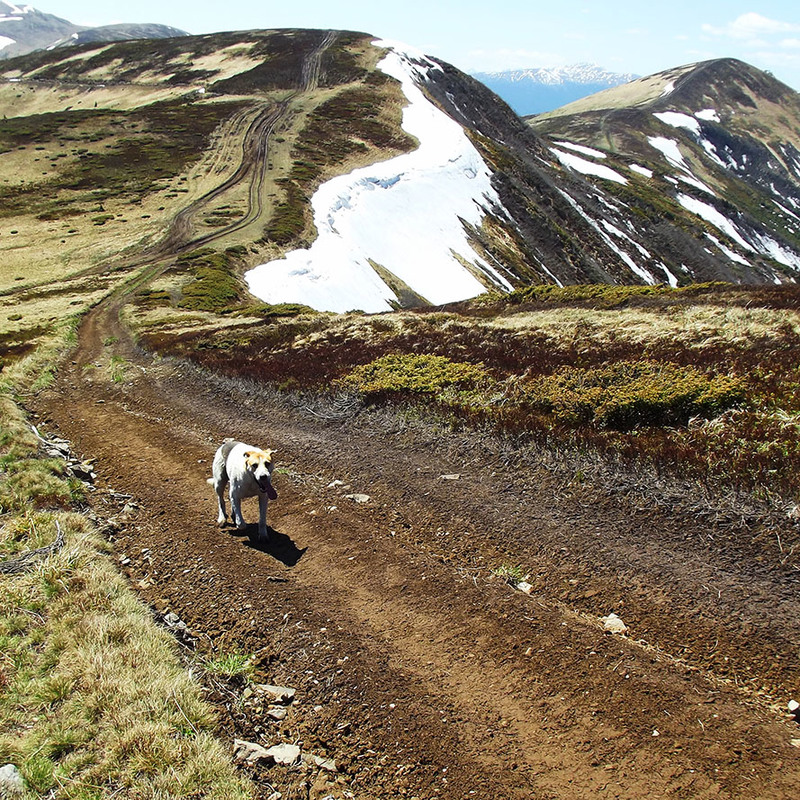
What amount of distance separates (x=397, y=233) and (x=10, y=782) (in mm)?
80912

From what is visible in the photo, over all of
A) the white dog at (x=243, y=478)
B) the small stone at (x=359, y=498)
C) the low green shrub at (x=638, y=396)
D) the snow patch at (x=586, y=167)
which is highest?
the snow patch at (x=586, y=167)

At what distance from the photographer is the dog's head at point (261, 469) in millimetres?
10375

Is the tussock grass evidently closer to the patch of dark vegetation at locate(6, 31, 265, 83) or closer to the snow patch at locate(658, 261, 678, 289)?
the snow patch at locate(658, 261, 678, 289)

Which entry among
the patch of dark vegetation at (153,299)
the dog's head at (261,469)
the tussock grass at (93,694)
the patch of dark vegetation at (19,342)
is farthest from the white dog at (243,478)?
Answer: the patch of dark vegetation at (153,299)

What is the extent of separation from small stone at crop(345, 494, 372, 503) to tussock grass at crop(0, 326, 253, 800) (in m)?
5.02

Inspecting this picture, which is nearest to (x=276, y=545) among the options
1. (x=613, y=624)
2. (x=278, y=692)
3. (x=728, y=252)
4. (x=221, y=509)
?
(x=221, y=509)

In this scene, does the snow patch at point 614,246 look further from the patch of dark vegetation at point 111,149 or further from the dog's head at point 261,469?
the dog's head at point 261,469

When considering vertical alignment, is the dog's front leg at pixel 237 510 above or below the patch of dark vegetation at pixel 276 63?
below

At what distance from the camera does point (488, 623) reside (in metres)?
8.30

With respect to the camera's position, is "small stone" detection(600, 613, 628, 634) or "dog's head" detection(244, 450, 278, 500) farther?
"dog's head" detection(244, 450, 278, 500)

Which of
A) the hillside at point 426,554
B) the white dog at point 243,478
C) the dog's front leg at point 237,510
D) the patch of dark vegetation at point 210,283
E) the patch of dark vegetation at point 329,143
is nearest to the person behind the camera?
the hillside at point 426,554

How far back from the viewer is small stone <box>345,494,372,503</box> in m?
12.6

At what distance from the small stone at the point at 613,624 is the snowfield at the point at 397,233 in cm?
5136

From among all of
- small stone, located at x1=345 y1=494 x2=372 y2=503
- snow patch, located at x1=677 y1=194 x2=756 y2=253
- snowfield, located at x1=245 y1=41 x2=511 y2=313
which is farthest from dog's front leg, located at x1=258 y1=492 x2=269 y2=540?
snow patch, located at x1=677 y1=194 x2=756 y2=253
